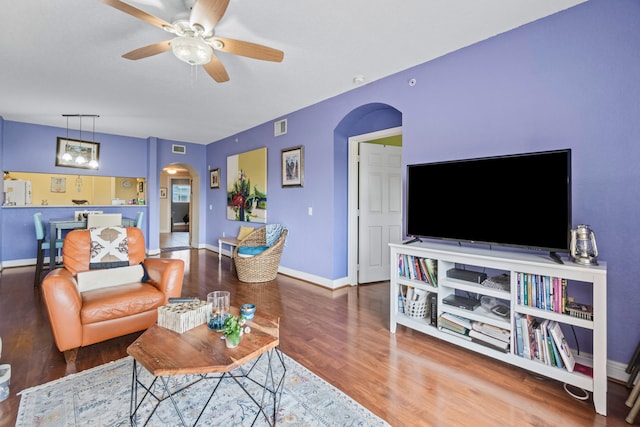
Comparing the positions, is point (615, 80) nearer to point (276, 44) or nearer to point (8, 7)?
point (276, 44)

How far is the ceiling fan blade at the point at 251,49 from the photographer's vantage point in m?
2.18

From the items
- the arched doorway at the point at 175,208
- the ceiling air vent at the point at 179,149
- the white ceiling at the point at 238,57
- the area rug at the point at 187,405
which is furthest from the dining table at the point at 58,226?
the area rug at the point at 187,405

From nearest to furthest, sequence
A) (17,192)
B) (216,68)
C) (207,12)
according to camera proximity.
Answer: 1. (207,12)
2. (216,68)
3. (17,192)

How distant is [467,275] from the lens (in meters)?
2.36

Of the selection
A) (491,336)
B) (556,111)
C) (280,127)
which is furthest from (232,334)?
(280,127)

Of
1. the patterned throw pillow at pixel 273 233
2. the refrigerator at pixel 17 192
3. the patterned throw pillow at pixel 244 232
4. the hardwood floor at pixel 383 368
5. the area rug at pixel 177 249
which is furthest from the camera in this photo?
the area rug at pixel 177 249

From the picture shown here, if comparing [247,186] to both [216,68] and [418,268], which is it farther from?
[418,268]

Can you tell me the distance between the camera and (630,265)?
1.94 metres

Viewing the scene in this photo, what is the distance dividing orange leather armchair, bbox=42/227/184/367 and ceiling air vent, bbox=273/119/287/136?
2.75 metres

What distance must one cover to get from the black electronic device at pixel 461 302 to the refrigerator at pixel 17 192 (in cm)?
721

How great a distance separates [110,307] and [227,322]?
1.31 meters

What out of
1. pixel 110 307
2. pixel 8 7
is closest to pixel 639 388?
pixel 110 307

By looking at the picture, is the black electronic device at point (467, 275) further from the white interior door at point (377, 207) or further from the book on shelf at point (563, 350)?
the white interior door at point (377, 207)

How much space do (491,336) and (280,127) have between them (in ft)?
13.5
